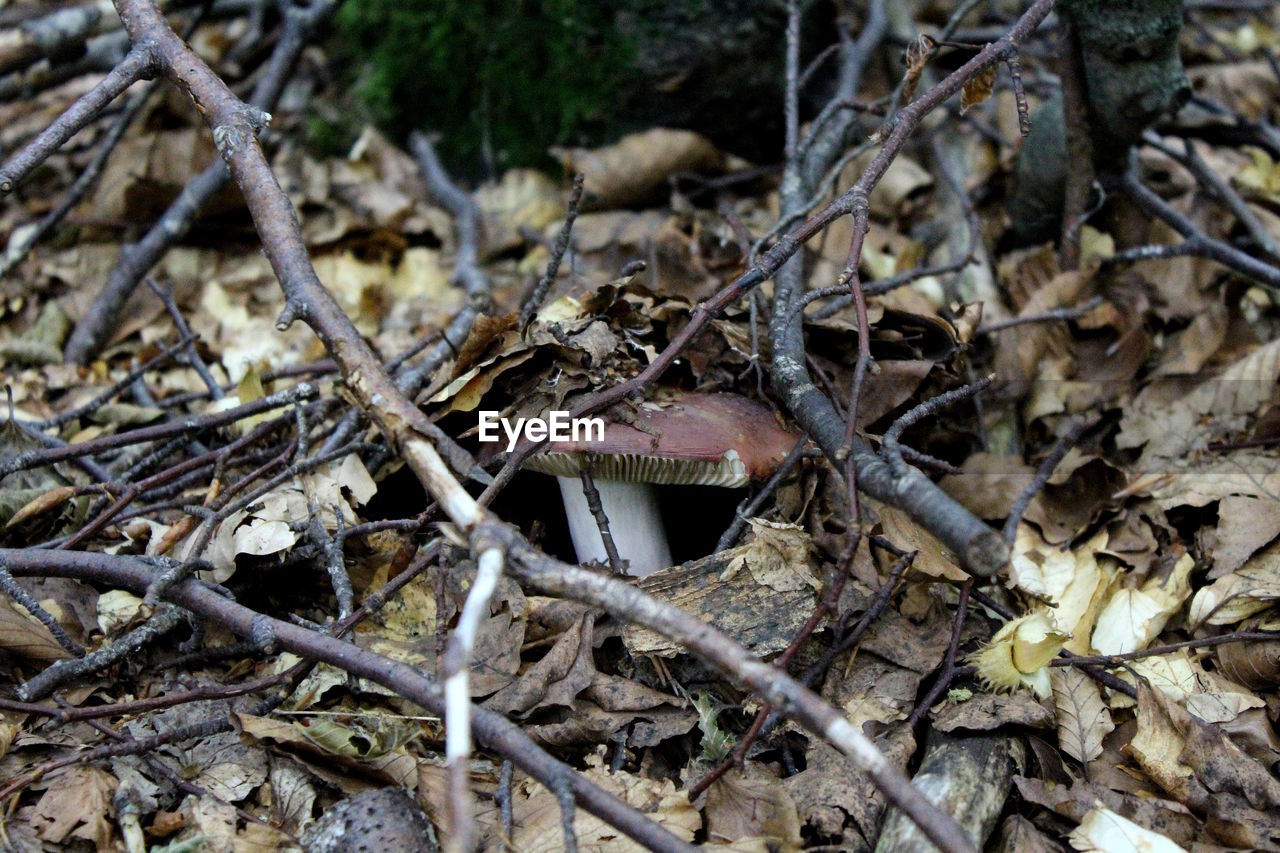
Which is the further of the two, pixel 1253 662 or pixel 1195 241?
pixel 1195 241

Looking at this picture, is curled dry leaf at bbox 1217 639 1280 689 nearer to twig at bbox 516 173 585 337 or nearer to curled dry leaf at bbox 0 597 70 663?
twig at bbox 516 173 585 337

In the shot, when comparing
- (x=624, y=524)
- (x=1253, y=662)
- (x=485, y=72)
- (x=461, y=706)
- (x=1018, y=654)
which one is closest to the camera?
(x=461, y=706)

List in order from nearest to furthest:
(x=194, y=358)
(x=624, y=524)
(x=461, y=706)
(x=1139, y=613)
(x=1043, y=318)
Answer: (x=461, y=706)
(x=1139, y=613)
(x=624, y=524)
(x=1043, y=318)
(x=194, y=358)

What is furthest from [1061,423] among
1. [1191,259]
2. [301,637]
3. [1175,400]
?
[301,637]

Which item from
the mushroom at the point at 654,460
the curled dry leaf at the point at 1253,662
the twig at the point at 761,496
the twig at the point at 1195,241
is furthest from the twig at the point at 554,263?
the twig at the point at 1195,241

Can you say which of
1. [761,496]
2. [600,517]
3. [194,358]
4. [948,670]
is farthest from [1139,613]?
[194,358]

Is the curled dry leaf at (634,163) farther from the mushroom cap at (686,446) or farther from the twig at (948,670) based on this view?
the twig at (948,670)

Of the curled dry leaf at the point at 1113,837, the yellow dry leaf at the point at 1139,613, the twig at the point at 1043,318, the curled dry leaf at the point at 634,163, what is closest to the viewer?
the curled dry leaf at the point at 1113,837

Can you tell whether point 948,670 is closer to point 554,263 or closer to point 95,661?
point 554,263
